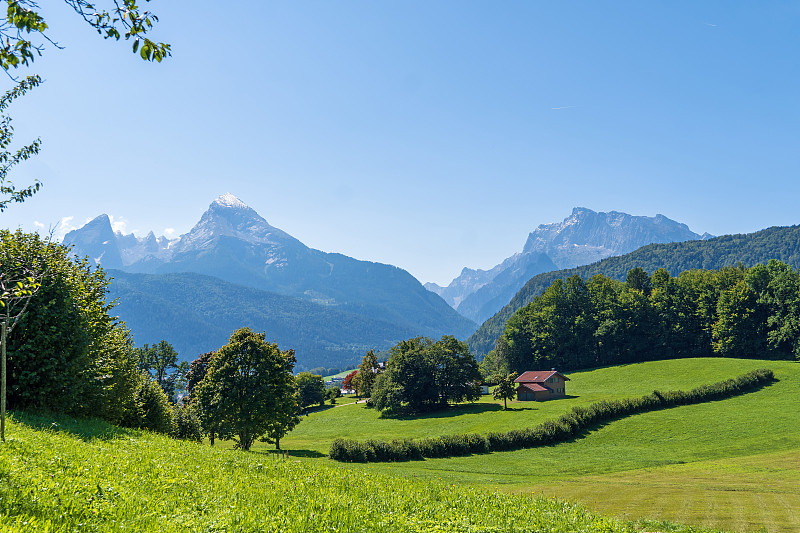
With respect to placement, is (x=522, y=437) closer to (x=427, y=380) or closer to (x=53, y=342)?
(x=427, y=380)

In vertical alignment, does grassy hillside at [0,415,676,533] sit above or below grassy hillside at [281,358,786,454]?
above

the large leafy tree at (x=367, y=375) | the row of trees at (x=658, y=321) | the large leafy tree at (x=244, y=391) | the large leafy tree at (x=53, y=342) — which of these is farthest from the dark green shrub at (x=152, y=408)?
the row of trees at (x=658, y=321)

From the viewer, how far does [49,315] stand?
68.4 feet

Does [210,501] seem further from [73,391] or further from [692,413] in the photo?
[692,413]

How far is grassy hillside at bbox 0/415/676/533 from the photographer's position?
9.05 metres

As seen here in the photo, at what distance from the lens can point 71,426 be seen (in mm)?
18734

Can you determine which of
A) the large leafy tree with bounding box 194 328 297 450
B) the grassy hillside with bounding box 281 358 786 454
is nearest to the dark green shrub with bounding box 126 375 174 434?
the large leafy tree with bounding box 194 328 297 450

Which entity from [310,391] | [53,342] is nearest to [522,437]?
[53,342]

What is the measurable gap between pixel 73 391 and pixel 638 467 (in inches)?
1875

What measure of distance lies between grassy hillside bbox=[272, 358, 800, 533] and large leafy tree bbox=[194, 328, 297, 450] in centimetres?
1081

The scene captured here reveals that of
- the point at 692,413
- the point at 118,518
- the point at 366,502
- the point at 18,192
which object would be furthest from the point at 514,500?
the point at 692,413

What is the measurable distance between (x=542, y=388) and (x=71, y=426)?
286ft

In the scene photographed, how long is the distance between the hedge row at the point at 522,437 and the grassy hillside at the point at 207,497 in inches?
1463

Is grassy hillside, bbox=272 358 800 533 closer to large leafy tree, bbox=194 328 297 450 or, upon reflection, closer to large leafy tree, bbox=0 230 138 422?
large leafy tree, bbox=194 328 297 450
